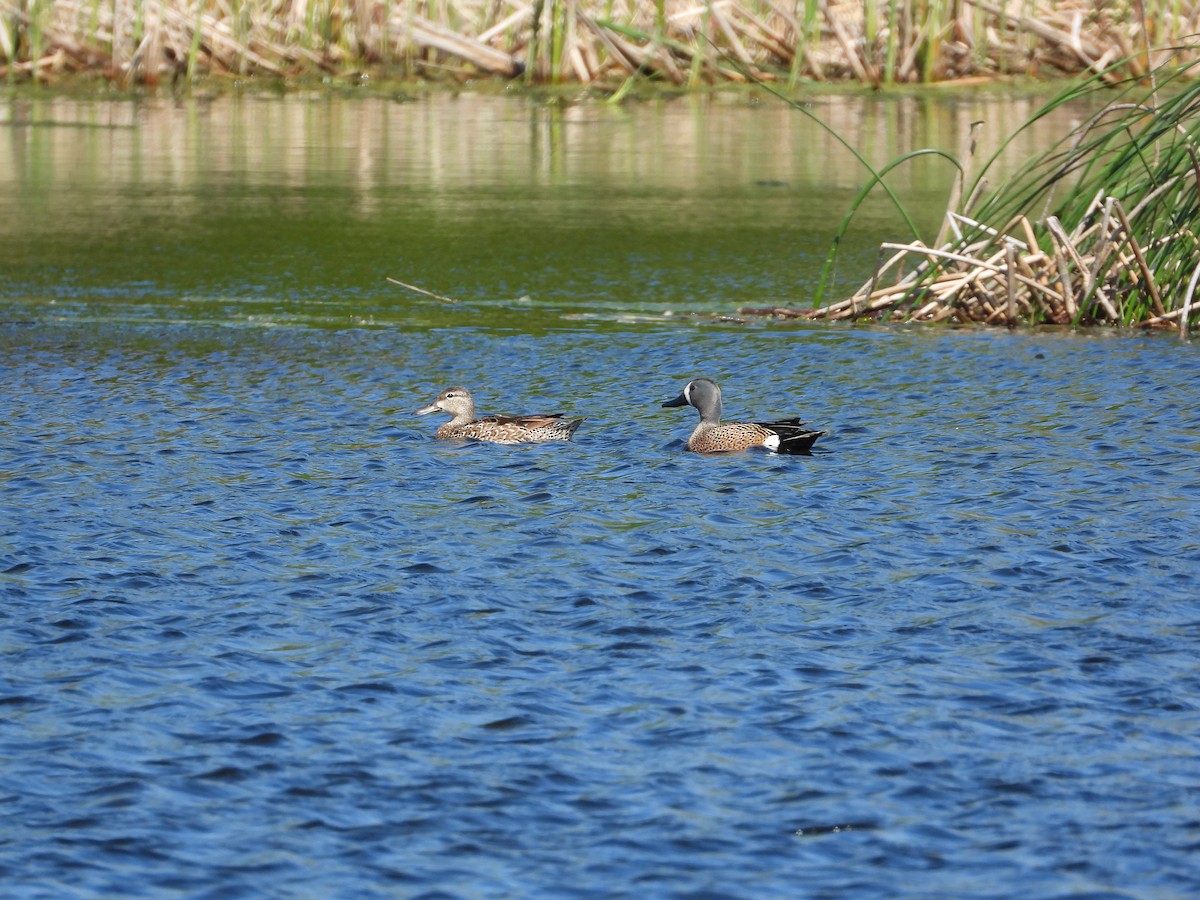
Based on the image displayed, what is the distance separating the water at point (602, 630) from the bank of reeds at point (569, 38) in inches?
737

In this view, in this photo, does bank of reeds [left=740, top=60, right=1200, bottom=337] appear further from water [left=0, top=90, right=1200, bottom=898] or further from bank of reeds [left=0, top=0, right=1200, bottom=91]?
bank of reeds [left=0, top=0, right=1200, bottom=91]

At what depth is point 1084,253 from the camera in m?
15.1

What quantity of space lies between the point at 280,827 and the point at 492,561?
300 cm

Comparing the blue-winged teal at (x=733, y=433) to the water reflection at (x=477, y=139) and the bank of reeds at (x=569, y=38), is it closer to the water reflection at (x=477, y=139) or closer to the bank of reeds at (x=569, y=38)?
the water reflection at (x=477, y=139)

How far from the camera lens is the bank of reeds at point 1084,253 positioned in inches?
552

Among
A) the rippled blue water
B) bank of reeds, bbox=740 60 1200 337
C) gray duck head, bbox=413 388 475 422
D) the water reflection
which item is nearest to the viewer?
the rippled blue water

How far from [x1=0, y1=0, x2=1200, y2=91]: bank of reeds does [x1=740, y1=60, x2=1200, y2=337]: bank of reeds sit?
1620 centimetres

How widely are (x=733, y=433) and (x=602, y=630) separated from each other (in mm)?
3486

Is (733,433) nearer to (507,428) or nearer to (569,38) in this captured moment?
(507,428)

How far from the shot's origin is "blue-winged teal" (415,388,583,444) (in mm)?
11141

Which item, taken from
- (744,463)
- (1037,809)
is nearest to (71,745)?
(1037,809)

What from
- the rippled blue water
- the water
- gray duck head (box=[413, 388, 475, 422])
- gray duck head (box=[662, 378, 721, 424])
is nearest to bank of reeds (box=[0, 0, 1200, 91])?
the water

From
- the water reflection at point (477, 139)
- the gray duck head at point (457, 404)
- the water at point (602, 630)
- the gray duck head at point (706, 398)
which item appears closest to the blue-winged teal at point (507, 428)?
the gray duck head at point (457, 404)

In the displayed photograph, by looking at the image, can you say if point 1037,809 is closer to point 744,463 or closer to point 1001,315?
point 744,463
